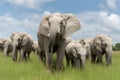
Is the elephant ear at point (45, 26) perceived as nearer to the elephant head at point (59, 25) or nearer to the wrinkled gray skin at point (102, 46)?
the elephant head at point (59, 25)

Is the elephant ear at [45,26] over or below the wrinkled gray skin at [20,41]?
over

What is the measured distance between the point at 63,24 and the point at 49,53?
50.7 inches

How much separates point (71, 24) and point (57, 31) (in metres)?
1.87

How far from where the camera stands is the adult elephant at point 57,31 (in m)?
11.4

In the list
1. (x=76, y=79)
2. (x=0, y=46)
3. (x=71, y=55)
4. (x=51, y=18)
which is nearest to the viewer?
(x=76, y=79)

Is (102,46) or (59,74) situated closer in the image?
(59,74)

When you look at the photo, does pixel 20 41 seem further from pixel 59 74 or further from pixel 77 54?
pixel 59 74

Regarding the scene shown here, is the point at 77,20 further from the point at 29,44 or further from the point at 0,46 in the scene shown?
the point at 0,46

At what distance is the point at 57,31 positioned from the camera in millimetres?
11078

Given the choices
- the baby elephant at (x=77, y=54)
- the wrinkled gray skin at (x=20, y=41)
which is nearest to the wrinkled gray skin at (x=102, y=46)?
the baby elephant at (x=77, y=54)

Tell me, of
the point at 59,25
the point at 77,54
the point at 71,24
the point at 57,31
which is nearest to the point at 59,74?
the point at 57,31

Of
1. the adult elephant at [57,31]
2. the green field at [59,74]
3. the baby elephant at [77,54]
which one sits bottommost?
the green field at [59,74]

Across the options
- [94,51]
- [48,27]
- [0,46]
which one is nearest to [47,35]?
[48,27]

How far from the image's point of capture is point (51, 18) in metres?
11.7
